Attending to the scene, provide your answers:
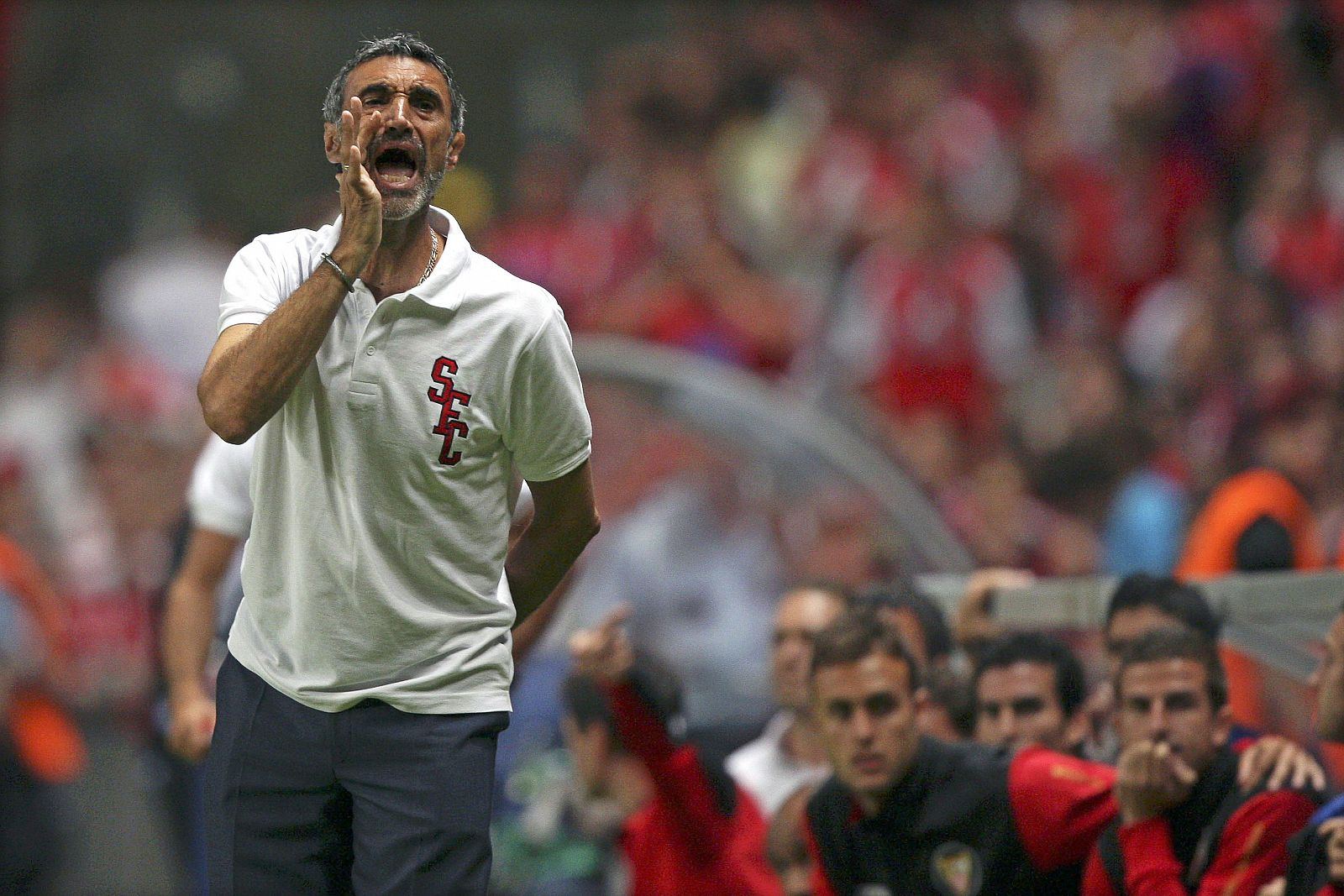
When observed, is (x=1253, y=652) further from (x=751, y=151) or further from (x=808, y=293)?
(x=751, y=151)

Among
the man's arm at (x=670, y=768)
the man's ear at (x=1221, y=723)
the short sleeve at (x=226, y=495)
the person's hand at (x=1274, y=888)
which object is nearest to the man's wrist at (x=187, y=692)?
the short sleeve at (x=226, y=495)

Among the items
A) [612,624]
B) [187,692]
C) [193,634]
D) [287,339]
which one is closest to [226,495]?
[193,634]

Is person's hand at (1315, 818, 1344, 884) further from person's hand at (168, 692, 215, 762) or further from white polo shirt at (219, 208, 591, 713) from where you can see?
person's hand at (168, 692, 215, 762)

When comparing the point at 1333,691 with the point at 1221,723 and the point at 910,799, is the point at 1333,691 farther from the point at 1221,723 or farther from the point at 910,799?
the point at 910,799

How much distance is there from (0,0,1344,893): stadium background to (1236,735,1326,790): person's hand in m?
0.74

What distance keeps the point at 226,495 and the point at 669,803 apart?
1468mm

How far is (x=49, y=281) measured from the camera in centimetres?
1332

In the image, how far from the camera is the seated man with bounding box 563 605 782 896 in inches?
216

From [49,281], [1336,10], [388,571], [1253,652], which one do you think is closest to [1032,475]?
[1336,10]

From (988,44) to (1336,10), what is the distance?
2653mm

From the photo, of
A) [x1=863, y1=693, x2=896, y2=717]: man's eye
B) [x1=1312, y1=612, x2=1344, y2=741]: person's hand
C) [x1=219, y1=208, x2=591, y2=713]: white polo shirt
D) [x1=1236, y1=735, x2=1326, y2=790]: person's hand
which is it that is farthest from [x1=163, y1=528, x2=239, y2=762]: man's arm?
[x1=1312, y1=612, x2=1344, y2=741]: person's hand

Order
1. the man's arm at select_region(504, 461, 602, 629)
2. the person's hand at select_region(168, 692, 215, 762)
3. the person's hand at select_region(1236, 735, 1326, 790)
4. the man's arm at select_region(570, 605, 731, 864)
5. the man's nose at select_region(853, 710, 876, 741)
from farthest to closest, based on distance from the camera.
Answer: the man's arm at select_region(570, 605, 731, 864) → the person's hand at select_region(168, 692, 215, 762) → the man's nose at select_region(853, 710, 876, 741) → the person's hand at select_region(1236, 735, 1326, 790) → the man's arm at select_region(504, 461, 602, 629)

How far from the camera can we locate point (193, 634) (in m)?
5.07

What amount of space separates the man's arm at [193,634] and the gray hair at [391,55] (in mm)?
2032
